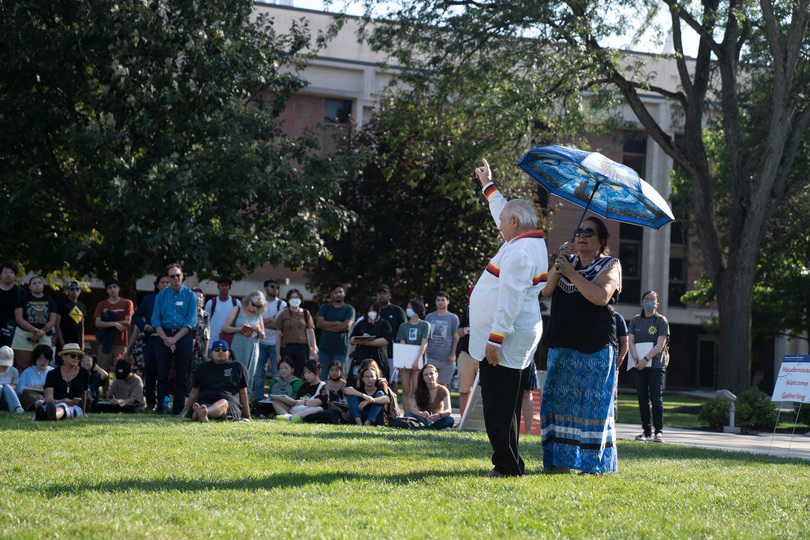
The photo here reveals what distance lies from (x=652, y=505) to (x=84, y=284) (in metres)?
24.3

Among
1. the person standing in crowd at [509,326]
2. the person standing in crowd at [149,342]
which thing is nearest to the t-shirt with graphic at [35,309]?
the person standing in crowd at [149,342]

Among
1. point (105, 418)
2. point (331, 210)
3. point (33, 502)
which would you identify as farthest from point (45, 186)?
point (33, 502)

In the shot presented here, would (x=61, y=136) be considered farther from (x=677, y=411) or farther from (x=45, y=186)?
(x=677, y=411)

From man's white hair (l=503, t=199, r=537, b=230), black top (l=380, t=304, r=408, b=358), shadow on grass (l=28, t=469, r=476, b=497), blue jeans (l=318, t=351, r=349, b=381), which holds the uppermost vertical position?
man's white hair (l=503, t=199, r=537, b=230)

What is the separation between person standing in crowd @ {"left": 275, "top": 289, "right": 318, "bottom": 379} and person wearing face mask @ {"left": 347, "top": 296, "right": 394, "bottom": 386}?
0.91 metres

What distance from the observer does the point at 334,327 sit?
14484mm

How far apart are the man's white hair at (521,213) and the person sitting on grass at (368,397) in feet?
20.7

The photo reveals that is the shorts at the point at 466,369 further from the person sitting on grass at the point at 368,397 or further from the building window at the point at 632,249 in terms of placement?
the building window at the point at 632,249

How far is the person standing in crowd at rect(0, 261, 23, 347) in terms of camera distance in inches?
522

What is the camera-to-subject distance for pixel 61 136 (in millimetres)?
16906

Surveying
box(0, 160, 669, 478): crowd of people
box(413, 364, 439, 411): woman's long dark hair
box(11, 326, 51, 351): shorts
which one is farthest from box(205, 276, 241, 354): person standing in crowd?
box(413, 364, 439, 411): woman's long dark hair

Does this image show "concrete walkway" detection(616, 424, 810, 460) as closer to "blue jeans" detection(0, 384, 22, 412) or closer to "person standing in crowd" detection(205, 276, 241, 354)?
"person standing in crowd" detection(205, 276, 241, 354)

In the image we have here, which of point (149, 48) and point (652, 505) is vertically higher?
point (149, 48)

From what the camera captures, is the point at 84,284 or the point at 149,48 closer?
the point at 149,48
